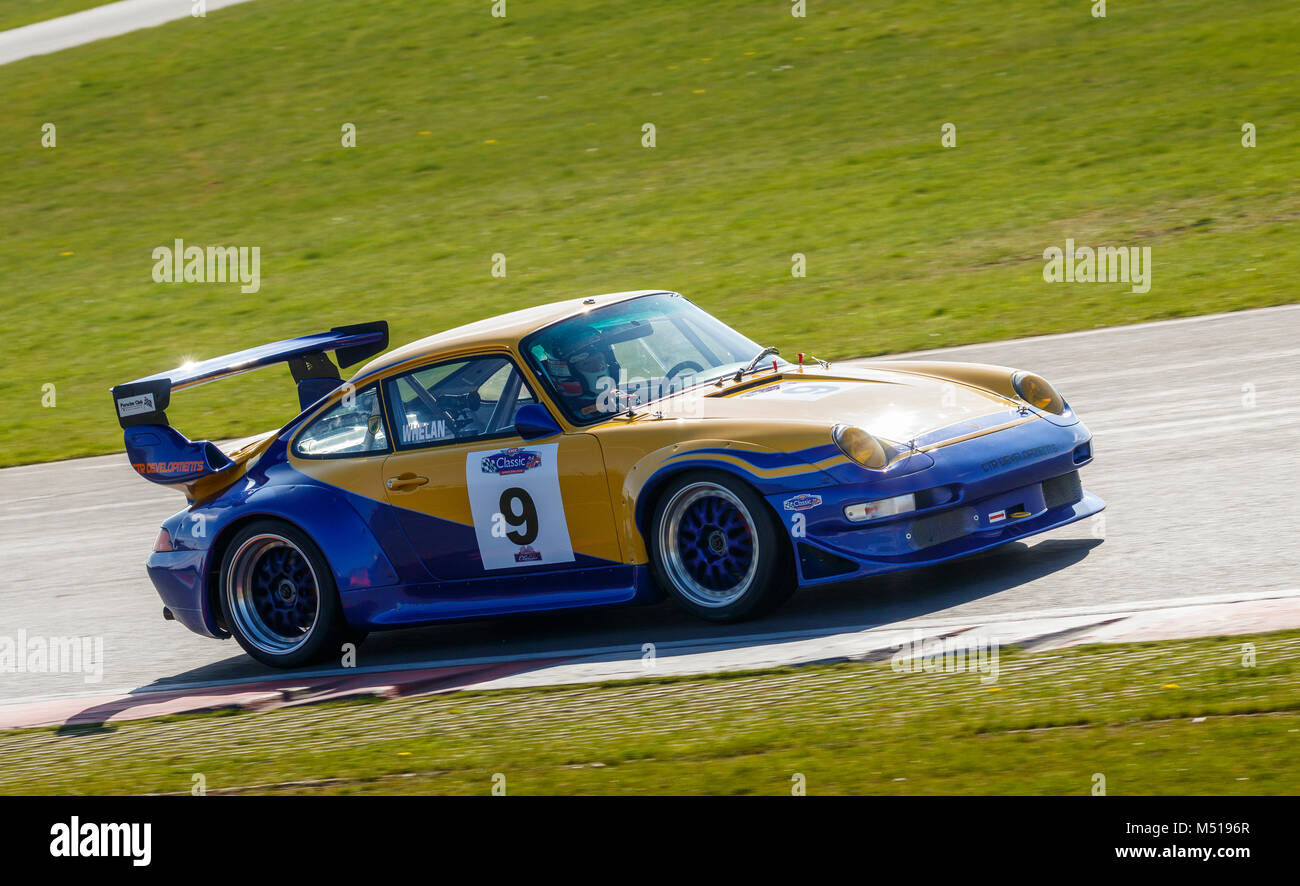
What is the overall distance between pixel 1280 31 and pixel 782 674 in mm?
20306

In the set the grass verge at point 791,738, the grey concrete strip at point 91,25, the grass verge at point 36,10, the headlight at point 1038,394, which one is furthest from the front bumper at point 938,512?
the grass verge at point 36,10

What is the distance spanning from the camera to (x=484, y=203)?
2280cm

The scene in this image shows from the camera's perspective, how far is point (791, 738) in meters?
5.46

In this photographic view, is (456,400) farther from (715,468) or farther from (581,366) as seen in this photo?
(715,468)

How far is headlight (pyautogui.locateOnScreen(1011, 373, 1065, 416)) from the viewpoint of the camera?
781 cm

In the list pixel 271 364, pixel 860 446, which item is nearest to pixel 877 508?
pixel 860 446

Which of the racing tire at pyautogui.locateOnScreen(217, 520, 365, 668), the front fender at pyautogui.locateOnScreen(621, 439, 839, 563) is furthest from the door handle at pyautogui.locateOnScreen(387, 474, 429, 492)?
the front fender at pyautogui.locateOnScreen(621, 439, 839, 563)

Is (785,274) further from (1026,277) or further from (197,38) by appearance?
(197,38)

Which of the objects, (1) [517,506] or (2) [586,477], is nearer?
(2) [586,477]

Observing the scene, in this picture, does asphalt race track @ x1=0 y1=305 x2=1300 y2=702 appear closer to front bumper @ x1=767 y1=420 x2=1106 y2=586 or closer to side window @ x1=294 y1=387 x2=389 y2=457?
front bumper @ x1=767 y1=420 x2=1106 y2=586

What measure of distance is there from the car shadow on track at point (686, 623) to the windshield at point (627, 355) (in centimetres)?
102

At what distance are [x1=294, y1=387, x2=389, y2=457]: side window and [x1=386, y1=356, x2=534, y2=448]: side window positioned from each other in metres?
0.10

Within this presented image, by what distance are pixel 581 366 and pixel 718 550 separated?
3.99ft

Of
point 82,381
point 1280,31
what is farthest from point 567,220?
point 1280,31
